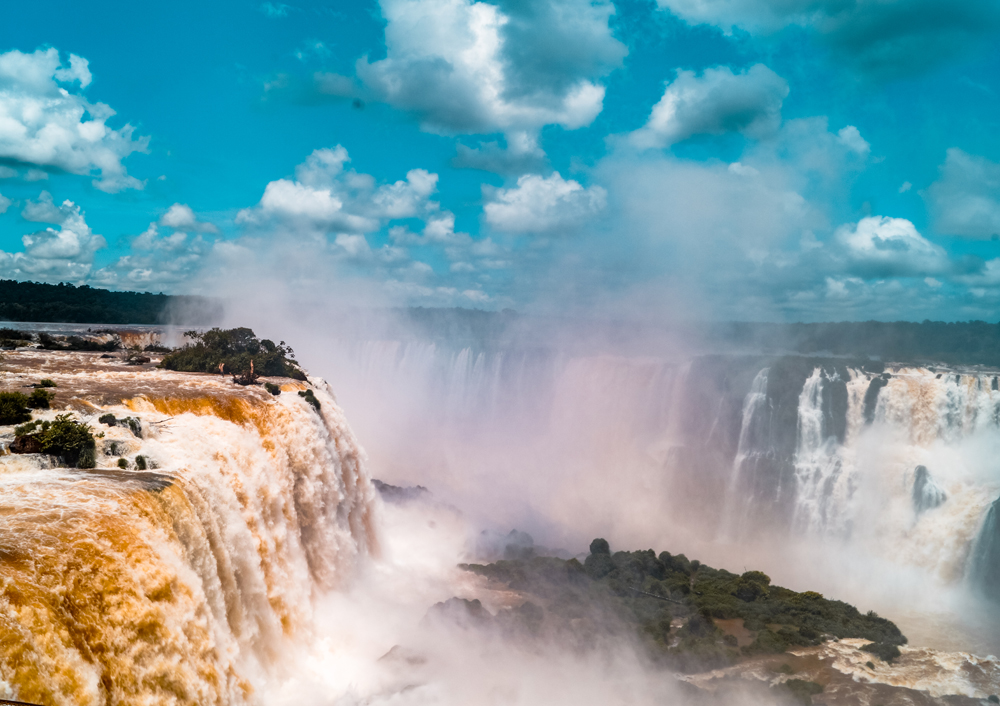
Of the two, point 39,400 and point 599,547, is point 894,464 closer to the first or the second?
point 599,547

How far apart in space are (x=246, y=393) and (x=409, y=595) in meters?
8.56

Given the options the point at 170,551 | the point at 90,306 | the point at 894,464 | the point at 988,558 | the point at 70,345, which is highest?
the point at 90,306

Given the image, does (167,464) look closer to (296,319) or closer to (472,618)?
(472,618)

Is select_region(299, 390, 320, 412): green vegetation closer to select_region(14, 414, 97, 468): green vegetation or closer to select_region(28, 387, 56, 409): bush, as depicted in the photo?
select_region(28, 387, 56, 409): bush

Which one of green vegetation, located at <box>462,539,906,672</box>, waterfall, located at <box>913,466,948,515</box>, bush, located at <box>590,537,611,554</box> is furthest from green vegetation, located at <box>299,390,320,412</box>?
waterfall, located at <box>913,466,948,515</box>

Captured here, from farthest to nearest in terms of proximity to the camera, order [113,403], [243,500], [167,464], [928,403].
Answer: [928,403] < [113,403] < [243,500] < [167,464]

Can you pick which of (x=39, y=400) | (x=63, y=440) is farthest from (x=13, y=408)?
(x=63, y=440)

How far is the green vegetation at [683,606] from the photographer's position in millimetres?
16938

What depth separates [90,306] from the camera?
58.6m

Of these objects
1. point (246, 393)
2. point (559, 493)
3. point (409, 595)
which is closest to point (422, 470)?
point (559, 493)

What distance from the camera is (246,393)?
646 inches

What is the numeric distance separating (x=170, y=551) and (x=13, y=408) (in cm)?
619

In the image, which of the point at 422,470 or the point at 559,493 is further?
the point at 422,470

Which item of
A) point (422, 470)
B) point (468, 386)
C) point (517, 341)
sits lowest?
point (422, 470)
